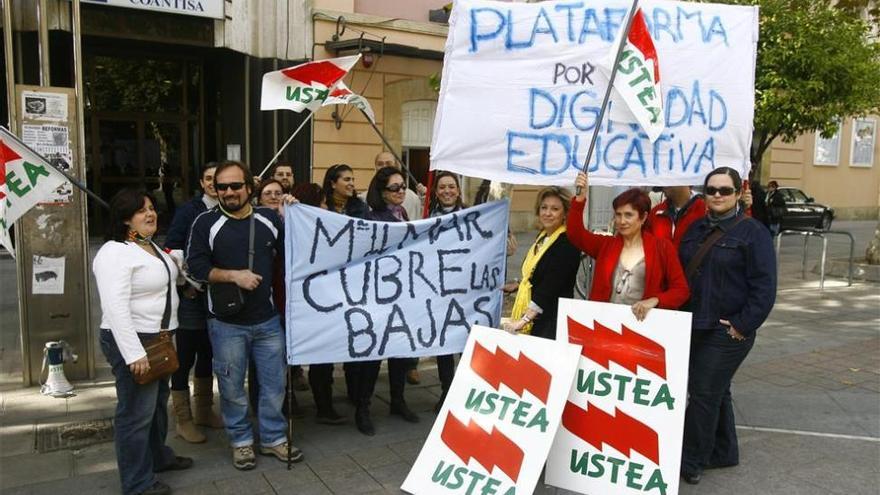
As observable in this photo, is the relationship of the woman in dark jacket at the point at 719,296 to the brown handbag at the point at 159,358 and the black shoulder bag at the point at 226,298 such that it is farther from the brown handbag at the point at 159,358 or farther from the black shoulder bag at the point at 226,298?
the brown handbag at the point at 159,358

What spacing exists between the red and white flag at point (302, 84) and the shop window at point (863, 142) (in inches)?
970

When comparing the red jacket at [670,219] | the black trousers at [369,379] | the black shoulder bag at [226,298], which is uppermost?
the red jacket at [670,219]

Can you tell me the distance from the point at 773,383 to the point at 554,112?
139 inches

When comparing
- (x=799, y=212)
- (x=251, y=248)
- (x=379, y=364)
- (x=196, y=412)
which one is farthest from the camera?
(x=799, y=212)

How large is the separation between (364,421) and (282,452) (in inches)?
26.1

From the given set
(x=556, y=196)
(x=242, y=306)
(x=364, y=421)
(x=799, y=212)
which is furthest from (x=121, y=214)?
(x=799, y=212)

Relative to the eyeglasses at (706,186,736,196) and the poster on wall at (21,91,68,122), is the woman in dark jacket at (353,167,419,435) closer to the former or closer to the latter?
the eyeglasses at (706,186,736,196)

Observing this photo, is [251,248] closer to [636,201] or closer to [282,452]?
[282,452]

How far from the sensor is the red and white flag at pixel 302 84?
6086mm

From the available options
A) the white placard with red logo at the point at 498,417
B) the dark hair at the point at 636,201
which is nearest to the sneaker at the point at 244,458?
the white placard with red logo at the point at 498,417

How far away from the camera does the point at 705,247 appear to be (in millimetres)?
3943

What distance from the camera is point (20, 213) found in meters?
4.39

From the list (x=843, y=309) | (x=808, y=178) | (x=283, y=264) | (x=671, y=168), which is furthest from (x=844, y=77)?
(x=808, y=178)

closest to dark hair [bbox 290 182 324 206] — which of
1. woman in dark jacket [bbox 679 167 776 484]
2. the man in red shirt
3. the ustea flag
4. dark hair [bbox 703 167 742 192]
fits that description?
the ustea flag
